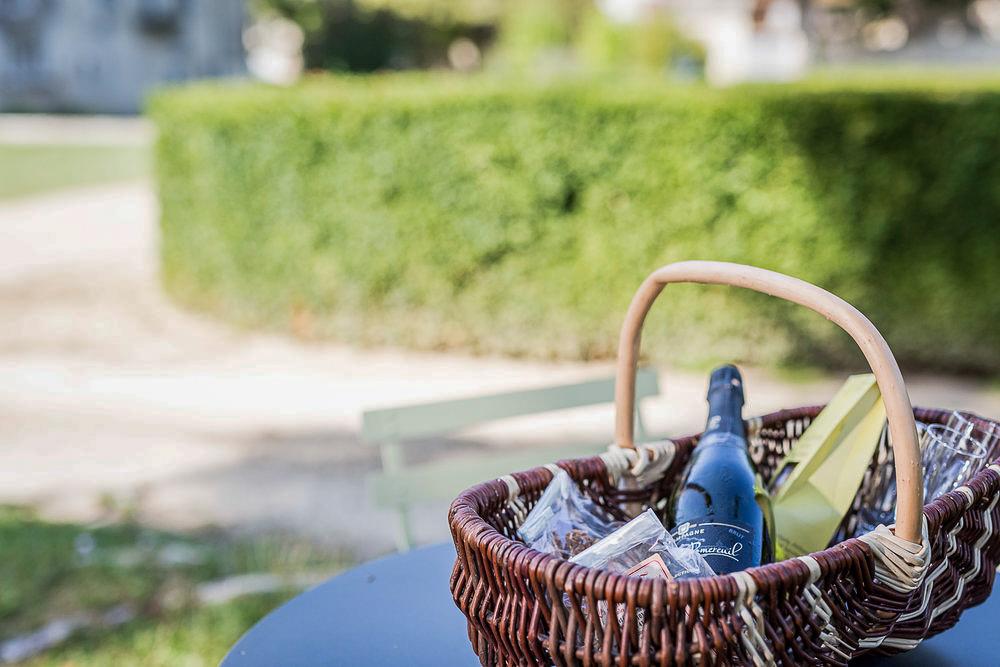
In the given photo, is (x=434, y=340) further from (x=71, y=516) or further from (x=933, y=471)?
(x=933, y=471)

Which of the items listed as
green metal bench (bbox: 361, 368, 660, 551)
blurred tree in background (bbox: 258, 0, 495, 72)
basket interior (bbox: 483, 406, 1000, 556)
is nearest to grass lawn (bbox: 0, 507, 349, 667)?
green metal bench (bbox: 361, 368, 660, 551)

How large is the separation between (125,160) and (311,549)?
49.5 feet

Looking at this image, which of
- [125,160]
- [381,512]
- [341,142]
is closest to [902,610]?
[381,512]

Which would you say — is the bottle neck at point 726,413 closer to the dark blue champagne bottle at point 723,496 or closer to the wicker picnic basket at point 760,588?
the dark blue champagne bottle at point 723,496

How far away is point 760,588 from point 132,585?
293cm

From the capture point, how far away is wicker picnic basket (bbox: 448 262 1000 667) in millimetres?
993

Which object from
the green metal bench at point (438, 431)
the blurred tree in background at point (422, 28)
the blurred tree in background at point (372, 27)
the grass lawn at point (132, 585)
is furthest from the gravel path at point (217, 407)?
the blurred tree in background at point (372, 27)

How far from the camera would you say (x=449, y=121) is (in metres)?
6.06

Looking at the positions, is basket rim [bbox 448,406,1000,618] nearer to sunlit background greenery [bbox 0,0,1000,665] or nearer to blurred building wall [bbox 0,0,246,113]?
sunlit background greenery [bbox 0,0,1000,665]

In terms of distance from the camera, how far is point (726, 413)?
4.82 feet

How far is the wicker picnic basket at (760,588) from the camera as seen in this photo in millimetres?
993

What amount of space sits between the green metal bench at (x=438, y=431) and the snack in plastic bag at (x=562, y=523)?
73 centimetres

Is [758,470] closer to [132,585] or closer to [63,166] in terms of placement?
[132,585]

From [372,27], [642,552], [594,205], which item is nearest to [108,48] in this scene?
[372,27]
